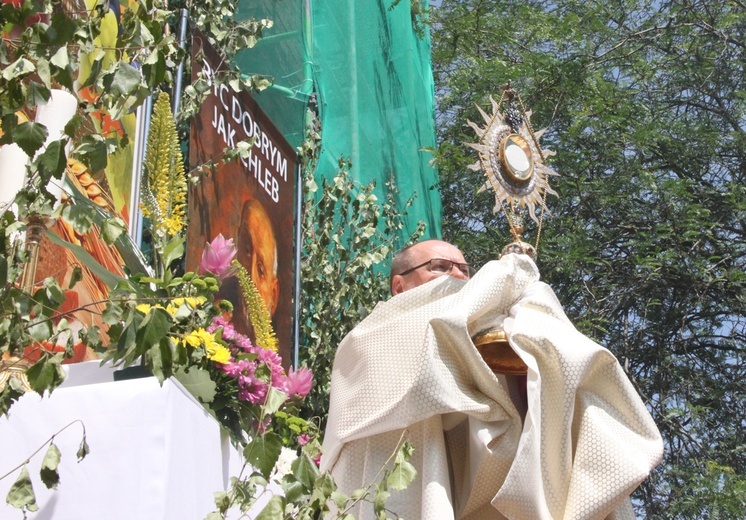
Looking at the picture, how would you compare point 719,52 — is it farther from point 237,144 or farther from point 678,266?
point 237,144

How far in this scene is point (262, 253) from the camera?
3975 millimetres

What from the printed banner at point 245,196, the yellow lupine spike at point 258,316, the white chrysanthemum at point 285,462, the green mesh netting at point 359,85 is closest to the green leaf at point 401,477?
the white chrysanthemum at point 285,462

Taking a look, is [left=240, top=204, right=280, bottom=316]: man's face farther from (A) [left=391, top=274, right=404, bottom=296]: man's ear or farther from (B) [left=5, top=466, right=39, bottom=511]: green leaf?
(B) [left=5, top=466, right=39, bottom=511]: green leaf

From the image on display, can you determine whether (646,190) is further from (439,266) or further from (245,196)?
(439,266)

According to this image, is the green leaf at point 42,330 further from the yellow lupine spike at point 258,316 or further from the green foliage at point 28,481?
the yellow lupine spike at point 258,316

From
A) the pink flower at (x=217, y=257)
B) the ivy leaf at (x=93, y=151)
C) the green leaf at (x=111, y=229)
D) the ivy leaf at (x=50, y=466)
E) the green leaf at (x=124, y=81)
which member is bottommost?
the ivy leaf at (x=50, y=466)

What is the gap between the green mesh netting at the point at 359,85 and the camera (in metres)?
5.17

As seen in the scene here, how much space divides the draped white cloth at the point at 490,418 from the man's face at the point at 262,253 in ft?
5.04

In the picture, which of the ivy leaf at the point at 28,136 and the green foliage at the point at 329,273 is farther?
the green foliage at the point at 329,273

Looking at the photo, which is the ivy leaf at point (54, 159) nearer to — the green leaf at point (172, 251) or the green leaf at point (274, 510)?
the green leaf at point (274, 510)

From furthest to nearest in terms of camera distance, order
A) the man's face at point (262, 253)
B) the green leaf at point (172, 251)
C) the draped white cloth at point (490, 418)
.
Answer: the man's face at point (262, 253)
the draped white cloth at point (490, 418)
the green leaf at point (172, 251)

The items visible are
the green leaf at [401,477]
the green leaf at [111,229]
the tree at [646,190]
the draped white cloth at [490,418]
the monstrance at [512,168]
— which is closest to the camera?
the green leaf at [111,229]

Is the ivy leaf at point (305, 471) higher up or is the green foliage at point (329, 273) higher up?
the green foliage at point (329, 273)

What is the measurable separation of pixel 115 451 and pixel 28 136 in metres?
0.71
